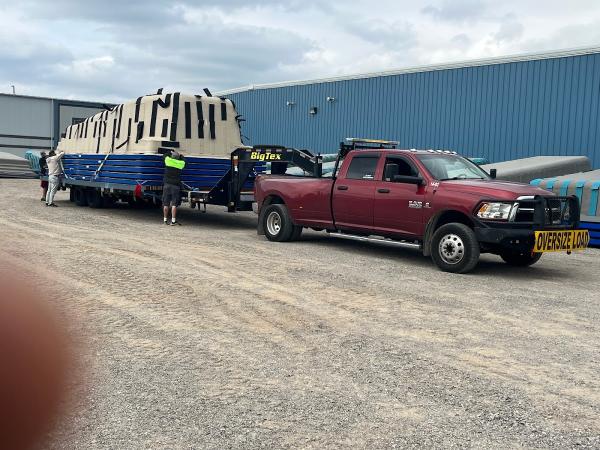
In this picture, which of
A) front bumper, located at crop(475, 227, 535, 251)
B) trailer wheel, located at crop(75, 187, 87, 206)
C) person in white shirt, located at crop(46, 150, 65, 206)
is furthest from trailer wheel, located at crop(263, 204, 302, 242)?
person in white shirt, located at crop(46, 150, 65, 206)

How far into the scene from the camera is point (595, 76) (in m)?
18.1

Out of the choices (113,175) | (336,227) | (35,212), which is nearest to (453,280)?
(336,227)

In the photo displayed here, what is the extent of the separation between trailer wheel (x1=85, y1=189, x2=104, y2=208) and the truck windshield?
11.1 metres

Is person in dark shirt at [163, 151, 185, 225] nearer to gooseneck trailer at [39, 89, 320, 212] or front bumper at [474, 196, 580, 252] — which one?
gooseneck trailer at [39, 89, 320, 212]

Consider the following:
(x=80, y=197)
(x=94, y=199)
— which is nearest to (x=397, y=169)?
(x=94, y=199)

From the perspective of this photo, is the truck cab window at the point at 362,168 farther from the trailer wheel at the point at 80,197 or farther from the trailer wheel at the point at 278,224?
the trailer wheel at the point at 80,197

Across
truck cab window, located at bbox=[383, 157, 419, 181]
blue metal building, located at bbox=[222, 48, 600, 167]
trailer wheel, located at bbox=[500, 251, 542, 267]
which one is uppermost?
blue metal building, located at bbox=[222, 48, 600, 167]

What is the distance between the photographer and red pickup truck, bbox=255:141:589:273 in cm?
885

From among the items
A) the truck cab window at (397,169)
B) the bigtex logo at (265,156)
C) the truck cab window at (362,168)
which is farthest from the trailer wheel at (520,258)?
the bigtex logo at (265,156)

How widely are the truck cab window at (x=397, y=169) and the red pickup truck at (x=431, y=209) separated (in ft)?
0.05

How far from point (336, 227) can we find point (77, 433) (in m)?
8.10

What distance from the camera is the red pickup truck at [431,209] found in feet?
29.0

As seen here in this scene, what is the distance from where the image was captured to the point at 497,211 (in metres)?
8.84

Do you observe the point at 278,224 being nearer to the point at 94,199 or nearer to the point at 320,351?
the point at 320,351
